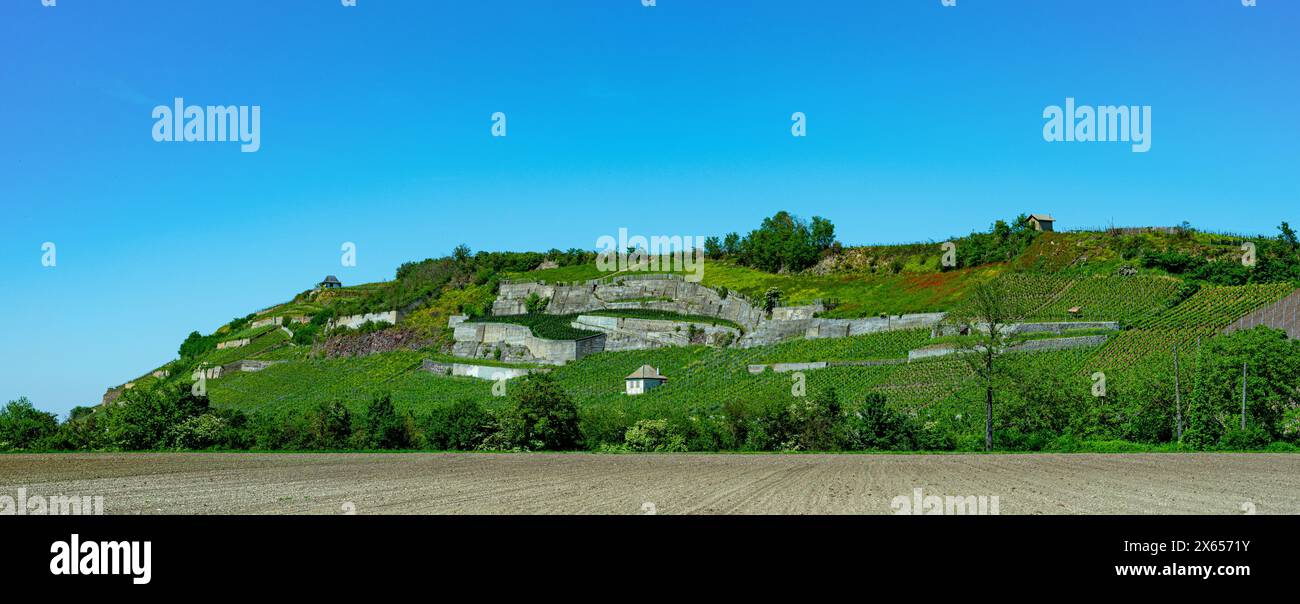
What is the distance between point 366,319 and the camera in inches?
6161

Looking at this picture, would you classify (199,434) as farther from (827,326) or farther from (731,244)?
(731,244)

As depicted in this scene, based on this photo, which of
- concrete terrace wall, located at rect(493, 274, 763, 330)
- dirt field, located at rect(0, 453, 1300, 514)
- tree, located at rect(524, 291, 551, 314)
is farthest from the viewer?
tree, located at rect(524, 291, 551, 314)

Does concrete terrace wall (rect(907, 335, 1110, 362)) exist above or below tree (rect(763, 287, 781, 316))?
below

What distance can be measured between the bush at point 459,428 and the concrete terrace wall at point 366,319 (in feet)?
314

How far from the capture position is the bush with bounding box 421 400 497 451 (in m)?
58.7

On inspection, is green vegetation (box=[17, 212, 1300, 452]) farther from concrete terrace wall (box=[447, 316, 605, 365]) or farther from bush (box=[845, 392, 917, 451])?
concrete terrace wall (box=[447, 316, 605, 365])

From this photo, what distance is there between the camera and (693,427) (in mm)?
56656

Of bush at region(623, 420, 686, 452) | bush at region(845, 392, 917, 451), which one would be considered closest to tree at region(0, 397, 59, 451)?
bush at region(623, 420, 686, 452)

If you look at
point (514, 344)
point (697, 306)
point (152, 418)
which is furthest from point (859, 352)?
point (152, 418)

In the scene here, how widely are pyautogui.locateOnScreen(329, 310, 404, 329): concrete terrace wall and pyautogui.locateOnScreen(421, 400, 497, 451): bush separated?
95753 mm

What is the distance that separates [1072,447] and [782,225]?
12285 cm
